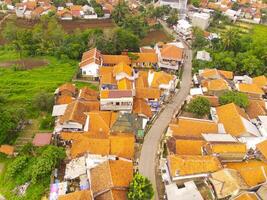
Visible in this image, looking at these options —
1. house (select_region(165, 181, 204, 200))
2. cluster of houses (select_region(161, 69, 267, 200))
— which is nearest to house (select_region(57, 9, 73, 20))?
cluster of houses (select_region(161, 69, 267, 200))

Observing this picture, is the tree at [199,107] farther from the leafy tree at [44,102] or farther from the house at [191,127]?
the leafy tree at [44,102]

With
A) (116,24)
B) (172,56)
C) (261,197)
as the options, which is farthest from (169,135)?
(116,24)

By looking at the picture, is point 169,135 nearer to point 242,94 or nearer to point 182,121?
point 182,121

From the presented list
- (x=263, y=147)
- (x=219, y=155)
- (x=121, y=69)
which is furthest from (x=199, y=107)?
(x=121, y=69)

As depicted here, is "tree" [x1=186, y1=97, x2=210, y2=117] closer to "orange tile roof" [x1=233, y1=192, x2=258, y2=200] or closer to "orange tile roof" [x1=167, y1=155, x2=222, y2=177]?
"orange tile roof" [x1=167, y1=155, x2=222, y2=177]

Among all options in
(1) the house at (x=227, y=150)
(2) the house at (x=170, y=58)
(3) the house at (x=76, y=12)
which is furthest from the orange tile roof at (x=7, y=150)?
(3) the house at (x=76, y=12)

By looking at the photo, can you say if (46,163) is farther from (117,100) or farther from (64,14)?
(64,14)

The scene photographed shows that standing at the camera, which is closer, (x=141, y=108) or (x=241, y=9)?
(x=141, y=108)

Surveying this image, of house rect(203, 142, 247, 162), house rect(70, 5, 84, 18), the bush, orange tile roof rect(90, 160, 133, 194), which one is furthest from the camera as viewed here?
house rect(70, 5, 84, 18)
